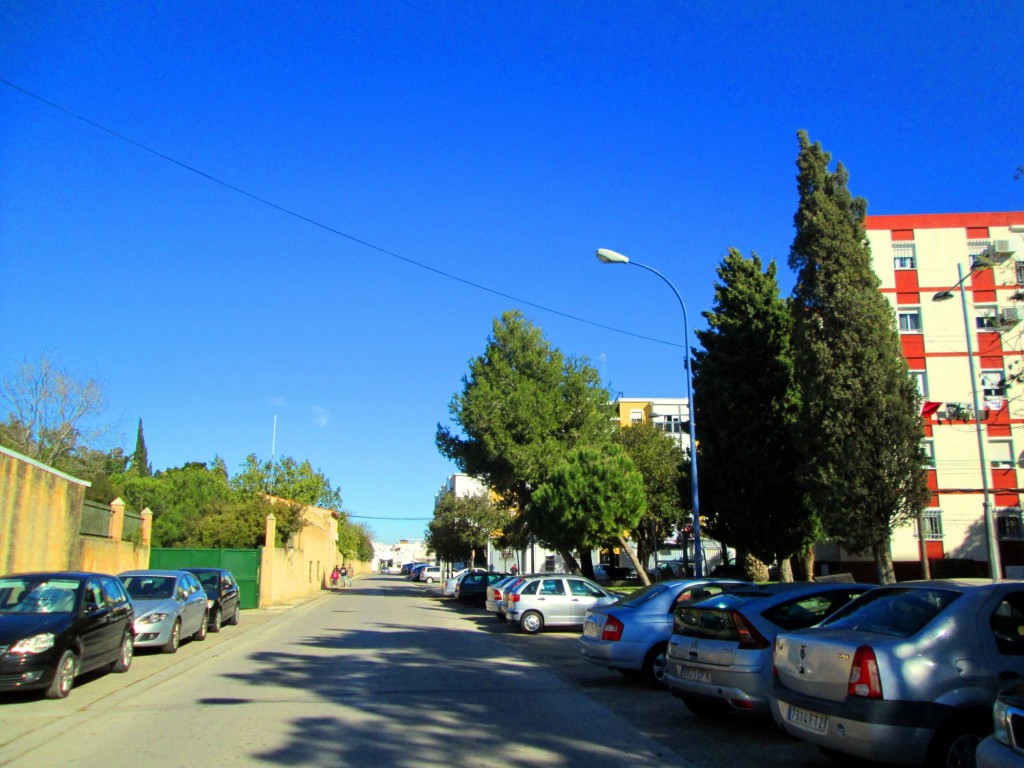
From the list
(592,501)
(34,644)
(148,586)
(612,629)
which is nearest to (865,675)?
(612,629)

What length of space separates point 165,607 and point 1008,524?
36.8 meters

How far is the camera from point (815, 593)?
867 centimetres

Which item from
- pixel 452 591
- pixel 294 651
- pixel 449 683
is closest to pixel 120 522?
pixel 294 651

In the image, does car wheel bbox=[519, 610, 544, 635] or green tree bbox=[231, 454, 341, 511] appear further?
green tree bbox=[231, 454, 341, 511]

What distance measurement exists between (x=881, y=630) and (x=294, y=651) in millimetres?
12925

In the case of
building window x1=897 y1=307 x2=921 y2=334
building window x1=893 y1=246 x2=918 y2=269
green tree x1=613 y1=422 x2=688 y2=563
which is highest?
building window x1=893 y1=246 x2=918 y2=269

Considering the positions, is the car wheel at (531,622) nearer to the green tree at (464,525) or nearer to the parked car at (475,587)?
the parked car at (475,587)

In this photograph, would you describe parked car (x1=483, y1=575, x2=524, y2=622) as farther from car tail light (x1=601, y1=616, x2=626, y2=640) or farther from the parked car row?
car tail light (x1=601, y1=616, x2=626, y2=640)

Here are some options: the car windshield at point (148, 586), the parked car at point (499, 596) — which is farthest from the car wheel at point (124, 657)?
the parked car at point (499, 596)

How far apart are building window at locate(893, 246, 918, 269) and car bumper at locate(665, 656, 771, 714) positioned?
124 feet

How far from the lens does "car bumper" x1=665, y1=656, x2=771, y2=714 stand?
7902mm

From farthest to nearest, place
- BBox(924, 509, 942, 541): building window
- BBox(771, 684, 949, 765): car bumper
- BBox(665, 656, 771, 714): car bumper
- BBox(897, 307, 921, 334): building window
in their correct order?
BBox(897, 307, 921, 334): building window, BBox(924, 509, 942, 541): building window, BBox(665, 656, 771, 714): car bumper, BBox(771, 684, 949, 765): car bumper

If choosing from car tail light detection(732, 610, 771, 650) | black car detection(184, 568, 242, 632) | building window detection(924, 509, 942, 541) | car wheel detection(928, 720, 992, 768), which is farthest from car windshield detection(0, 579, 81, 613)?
building window detection(924, 509, 942, 541)

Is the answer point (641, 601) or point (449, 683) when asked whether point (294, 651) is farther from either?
point (641, 601)
